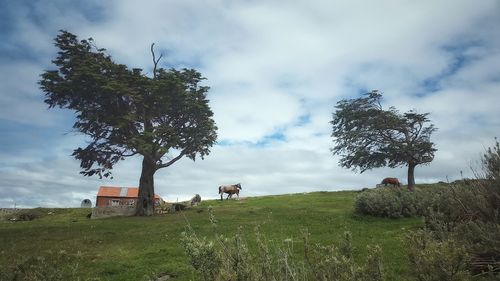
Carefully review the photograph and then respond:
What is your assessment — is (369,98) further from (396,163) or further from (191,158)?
(191,158)

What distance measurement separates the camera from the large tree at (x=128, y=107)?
40156 mm

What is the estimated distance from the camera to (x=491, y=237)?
9.43m

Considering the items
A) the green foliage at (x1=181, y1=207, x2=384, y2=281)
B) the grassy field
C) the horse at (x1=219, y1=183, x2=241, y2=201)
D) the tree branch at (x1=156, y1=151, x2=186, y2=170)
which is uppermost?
the tree branch at (x1=156, y1=151, x2=186, y2=170)

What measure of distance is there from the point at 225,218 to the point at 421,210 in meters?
14.4

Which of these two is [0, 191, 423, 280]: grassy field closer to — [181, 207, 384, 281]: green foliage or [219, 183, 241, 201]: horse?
[181, 207, 384, 281]: green foliage

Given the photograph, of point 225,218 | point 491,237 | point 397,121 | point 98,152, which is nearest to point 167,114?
point 98,152

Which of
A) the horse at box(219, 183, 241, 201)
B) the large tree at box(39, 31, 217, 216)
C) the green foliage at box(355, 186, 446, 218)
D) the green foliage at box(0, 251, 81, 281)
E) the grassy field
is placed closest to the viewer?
the green foliage at box(0, 251, 81, 281)

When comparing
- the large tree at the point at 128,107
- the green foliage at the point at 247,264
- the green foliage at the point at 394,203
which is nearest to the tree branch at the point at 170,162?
the large tree at the point at 128,107

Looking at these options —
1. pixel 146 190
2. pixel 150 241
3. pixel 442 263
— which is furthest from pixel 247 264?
pixel 146 190

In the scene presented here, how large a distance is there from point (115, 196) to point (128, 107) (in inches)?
1489

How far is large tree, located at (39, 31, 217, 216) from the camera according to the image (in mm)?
40156

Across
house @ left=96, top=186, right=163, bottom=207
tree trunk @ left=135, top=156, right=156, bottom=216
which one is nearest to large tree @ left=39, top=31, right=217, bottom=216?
tree trunk @ left=135, top=156, right=156, bottom=216

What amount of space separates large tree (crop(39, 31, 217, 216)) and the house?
112 feet

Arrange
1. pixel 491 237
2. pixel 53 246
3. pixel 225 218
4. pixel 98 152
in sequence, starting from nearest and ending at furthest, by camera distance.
A: pixel 491 237 < pixel 53 246 < pixel 225 218 < pixel 98 152
